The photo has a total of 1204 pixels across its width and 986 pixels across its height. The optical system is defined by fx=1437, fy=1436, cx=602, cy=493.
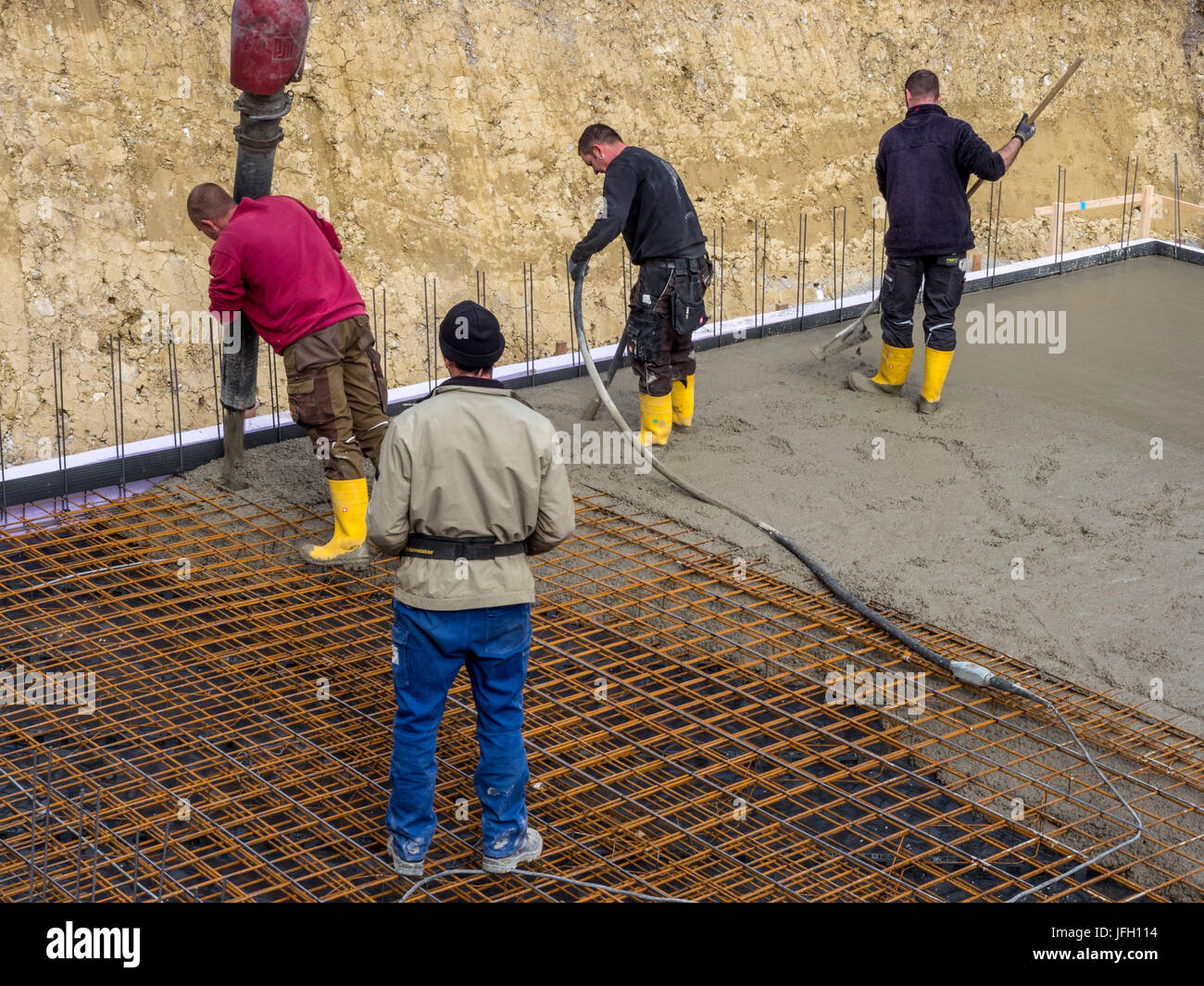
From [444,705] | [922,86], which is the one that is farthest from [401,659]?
[922,86]

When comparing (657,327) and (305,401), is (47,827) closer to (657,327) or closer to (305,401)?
(305,401)

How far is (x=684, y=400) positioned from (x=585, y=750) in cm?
246

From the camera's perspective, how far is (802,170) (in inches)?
496

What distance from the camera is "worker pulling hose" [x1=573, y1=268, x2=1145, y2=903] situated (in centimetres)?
367

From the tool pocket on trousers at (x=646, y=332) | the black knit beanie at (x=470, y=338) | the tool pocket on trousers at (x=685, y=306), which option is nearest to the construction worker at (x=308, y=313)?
the tool pocket on trousers at (x=646, y=332)

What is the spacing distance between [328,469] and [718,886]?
7.48 feet

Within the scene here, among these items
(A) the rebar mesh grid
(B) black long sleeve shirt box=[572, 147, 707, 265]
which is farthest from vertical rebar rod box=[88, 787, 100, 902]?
(B) black long sleeve shirt box=[572, 147, 707, 265]

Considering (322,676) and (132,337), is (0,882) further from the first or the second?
(132,337)

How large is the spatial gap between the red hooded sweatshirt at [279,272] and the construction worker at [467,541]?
1.80m

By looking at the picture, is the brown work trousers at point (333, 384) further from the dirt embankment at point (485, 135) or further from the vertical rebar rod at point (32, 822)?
the dirt embankment at point (485, 135)

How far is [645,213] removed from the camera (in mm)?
5918

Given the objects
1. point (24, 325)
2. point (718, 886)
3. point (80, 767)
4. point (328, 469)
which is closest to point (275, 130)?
point (328, 469)

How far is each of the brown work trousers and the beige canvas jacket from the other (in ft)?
6.08

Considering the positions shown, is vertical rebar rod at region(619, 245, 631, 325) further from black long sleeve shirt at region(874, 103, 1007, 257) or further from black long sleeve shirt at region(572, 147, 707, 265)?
black long sleeve shirt at region(874, 103, 1007, 257)
